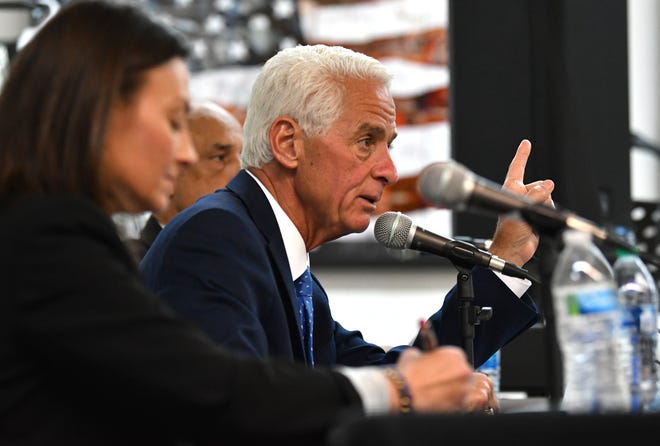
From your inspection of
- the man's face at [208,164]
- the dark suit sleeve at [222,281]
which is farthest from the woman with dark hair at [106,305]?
the man's face at [208,164]

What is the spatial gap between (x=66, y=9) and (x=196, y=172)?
6.39 ft

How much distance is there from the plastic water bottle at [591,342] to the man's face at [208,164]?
79.7 inches

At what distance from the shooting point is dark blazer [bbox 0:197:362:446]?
1.18 meters

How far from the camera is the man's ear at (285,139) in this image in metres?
2.18

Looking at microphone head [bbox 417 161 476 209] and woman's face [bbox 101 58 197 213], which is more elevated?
woman's face [bbox 101 58 197 213]

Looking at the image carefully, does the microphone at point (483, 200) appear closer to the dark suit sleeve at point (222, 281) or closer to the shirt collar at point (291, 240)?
the dark suit sleeve at point (222, 281)

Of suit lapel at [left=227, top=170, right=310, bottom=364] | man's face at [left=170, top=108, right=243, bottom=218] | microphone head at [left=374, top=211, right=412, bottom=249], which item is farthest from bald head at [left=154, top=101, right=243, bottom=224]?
microphone head at [left=374, top=211, right=412, bottom=249]

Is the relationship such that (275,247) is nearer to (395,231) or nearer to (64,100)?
(395,231)

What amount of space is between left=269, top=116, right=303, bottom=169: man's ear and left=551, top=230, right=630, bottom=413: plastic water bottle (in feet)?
2.93

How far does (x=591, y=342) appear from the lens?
51.7 inches

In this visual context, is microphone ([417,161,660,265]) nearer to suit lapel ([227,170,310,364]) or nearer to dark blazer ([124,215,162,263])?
suit lapel ([227,170,310,364])

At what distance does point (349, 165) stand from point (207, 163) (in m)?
1.17

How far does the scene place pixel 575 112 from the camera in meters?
2.83

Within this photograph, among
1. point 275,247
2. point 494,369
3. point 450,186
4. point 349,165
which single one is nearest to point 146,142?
point 450,186
